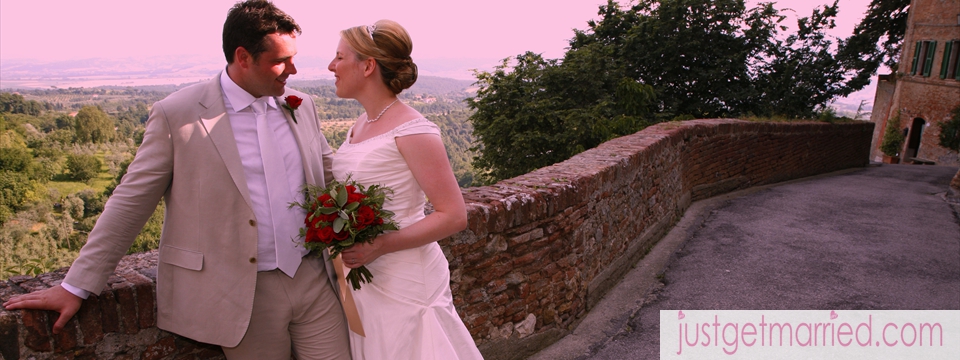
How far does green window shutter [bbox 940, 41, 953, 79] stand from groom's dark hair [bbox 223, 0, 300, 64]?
25.0 metres

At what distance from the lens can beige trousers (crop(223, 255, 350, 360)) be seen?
194 centimetres

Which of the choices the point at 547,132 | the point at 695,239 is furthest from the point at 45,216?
the point at 695,239

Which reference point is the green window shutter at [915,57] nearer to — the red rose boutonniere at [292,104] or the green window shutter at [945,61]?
the green window shutter at [945,61]

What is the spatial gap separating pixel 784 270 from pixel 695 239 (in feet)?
3.94

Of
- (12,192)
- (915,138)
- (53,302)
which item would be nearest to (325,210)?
(53,302)

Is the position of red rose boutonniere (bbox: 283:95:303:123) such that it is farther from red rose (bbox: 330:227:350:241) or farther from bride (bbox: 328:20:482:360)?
red rose (bbox: 330:227:350:241)

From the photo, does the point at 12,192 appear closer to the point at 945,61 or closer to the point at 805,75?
the point at 805,75

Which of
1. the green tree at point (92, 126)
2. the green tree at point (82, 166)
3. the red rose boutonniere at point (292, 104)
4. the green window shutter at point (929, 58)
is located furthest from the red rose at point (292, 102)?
the green tree at point (92, 126)

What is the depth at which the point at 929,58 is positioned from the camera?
21062 millimetres

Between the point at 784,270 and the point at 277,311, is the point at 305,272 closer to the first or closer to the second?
the point at 277,311

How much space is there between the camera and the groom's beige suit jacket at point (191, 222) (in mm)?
1744

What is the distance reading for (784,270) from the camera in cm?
573

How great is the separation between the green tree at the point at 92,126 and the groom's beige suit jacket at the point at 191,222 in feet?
310

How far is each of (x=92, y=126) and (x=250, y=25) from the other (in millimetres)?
96032
